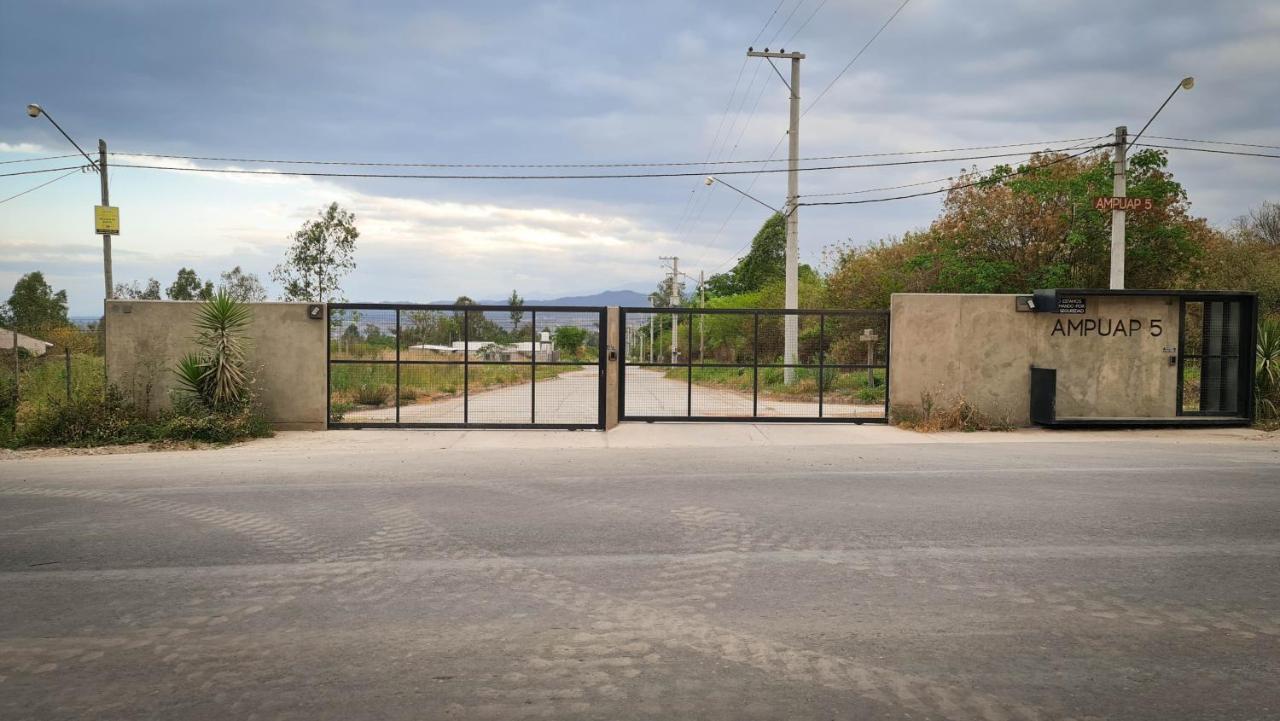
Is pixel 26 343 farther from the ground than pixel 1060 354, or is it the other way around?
pixel 1060 354

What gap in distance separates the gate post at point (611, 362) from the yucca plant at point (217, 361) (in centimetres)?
658

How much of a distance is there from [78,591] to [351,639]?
244cm

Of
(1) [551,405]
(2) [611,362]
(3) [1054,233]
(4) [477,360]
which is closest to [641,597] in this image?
(2) [611,362]

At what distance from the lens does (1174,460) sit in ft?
40.2

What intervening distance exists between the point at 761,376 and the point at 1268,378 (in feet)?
47.9

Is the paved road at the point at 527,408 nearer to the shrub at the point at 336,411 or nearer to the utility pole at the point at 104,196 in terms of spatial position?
the shrub at the point at 336,411

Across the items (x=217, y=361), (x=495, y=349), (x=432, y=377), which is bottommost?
(x=432, y=377)

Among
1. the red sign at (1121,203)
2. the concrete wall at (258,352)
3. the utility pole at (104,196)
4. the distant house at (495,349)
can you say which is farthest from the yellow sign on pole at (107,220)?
the red sign at (1121,203)

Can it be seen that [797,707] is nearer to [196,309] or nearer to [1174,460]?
[1174,460]

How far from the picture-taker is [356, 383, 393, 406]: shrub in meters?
17.5

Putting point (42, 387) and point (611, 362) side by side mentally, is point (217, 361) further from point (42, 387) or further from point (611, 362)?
point (611, 362)

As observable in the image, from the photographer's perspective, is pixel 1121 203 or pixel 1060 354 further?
pixel 1121 203

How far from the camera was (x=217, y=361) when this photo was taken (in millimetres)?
14828

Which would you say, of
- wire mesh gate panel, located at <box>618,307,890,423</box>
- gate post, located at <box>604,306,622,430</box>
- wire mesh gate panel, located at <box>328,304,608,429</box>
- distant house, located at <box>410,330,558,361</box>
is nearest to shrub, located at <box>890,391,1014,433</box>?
wire mesh gate panel, located at <box>618,307,890,423</box>
